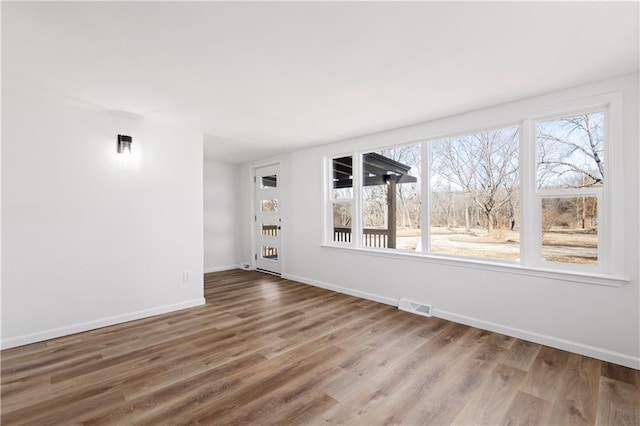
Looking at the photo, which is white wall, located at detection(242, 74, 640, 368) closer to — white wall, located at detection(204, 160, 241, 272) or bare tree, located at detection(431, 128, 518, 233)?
bare tree, located at detection(431, 128, 518, 233)

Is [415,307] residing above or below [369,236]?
below

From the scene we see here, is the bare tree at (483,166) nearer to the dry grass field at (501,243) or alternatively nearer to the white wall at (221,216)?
the dry grass field at (501,243)

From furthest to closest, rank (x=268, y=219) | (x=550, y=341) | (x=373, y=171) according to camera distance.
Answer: (x=268, y=219), (x=373, y=171), (x=550, y=341)

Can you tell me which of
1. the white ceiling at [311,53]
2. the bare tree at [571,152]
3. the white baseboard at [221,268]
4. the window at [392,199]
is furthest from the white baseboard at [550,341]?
the white baseboard at [221,268]

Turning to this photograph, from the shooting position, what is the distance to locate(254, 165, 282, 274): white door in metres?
5.79

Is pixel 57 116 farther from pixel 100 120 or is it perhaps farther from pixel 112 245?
pixel 112 245

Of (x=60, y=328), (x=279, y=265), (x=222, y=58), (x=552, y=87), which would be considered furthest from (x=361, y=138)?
(x=60, y=328)

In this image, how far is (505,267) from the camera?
298 centimetres

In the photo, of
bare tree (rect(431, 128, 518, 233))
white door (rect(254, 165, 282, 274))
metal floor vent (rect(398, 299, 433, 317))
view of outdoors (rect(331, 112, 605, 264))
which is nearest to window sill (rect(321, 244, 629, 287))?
view of outdoors (rect(331, 112, 605, 264))

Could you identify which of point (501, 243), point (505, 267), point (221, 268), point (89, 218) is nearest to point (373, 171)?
point (501, 243)

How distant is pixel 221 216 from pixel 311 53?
4889mm

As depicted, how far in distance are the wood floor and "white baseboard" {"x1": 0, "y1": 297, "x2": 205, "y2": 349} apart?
91 mm

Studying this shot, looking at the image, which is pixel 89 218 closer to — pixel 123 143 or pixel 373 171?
pixel 123 143

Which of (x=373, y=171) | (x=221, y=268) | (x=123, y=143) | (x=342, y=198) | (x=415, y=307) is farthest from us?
(x=221, y=268)
